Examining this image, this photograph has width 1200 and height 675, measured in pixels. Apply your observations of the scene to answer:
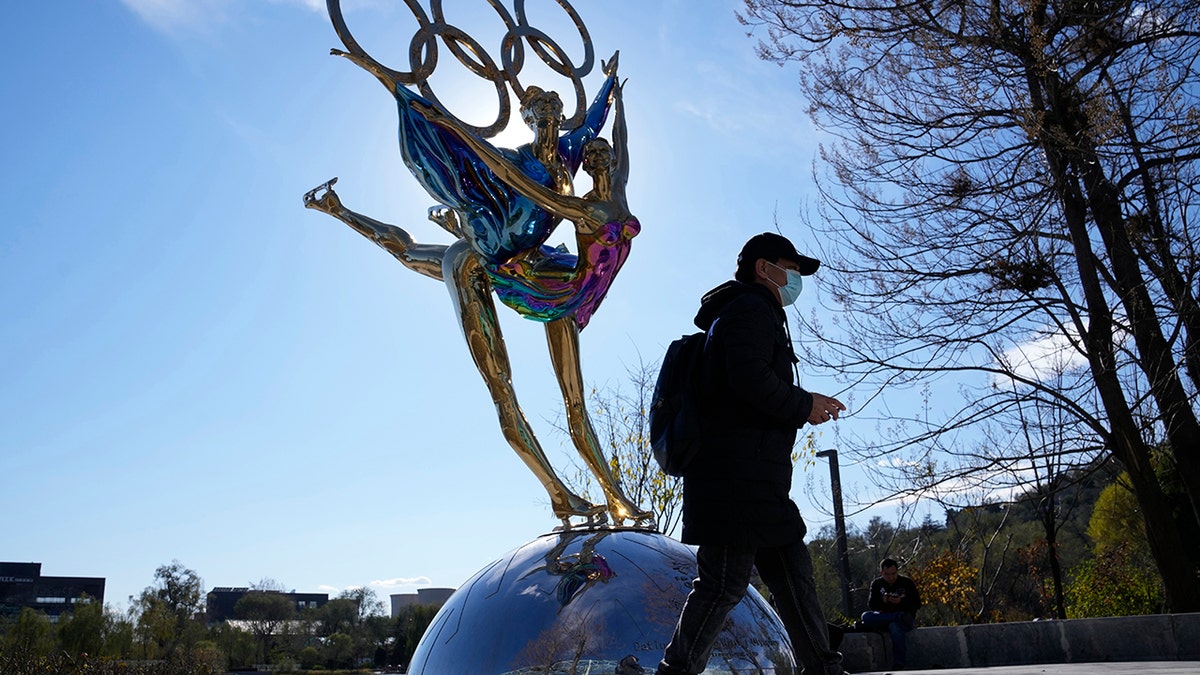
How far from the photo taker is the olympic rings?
506 cm

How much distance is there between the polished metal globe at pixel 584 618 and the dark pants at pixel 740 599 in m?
0.29

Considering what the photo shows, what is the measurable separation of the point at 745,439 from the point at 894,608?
302 inches

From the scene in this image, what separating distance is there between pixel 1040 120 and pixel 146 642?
106 ft

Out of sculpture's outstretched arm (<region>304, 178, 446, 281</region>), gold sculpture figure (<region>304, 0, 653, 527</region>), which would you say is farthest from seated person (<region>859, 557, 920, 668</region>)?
sculpture's outstretched arm (<region>304, 178, 446, 281</region>)

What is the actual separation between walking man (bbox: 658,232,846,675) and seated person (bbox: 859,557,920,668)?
6.94 meters

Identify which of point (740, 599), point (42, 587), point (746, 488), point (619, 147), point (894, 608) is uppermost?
point (42, 587)

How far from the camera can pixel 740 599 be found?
2.88 m

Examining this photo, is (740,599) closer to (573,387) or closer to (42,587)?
(573,387)

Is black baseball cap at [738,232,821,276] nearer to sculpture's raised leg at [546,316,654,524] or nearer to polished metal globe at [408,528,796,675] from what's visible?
polished metal globe at [408,528,796,675]

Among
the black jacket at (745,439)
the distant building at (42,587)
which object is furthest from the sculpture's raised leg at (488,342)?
the distant building at (42,587)

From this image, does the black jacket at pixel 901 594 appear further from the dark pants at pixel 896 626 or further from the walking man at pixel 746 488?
the walking man at pixel 746 488

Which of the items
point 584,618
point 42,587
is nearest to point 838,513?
point 584,618

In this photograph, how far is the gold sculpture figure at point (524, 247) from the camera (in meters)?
4.66

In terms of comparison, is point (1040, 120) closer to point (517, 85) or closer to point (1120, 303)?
point (1120, 303)
